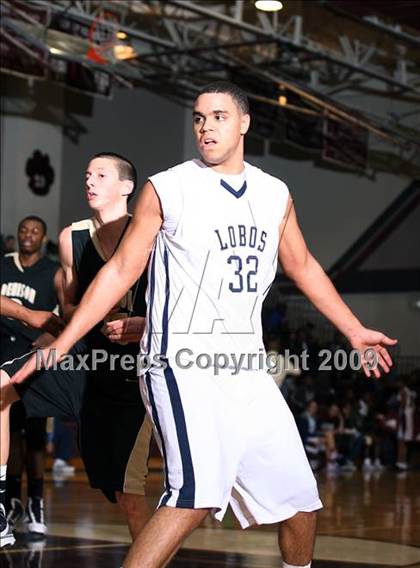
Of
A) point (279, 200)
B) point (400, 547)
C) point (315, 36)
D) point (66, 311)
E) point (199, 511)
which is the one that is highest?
point (315, 36)

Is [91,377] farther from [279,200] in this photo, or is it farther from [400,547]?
[400,547]

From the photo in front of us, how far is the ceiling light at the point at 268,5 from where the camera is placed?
19.2 meters

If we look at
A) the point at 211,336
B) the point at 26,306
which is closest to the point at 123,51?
the point at 26,306

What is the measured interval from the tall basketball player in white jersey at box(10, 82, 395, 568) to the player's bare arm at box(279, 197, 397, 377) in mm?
222

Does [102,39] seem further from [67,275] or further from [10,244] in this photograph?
[67,275]

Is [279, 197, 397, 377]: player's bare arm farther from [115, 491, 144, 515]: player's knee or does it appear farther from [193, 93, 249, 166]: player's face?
[115, 491, 144, 515]: player's knee

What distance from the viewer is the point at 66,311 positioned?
5566mm

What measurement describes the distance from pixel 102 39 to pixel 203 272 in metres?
17.0

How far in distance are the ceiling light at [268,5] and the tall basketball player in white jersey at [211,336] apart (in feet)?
50.6

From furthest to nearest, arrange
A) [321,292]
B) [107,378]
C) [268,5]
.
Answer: [268,5] → [107,378] → [321,292]

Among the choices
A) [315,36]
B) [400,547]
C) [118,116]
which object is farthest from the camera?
[118,116]

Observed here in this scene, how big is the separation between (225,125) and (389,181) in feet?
Answer: 80.4

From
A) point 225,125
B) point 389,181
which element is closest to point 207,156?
point 225,125

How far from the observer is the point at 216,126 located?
415 centimetres
